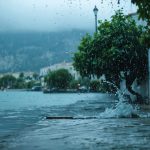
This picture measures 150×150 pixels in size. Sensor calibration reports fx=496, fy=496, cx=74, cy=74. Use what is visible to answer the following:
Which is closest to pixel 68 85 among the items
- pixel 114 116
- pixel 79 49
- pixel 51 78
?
pixel 51 78

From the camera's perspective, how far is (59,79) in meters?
184

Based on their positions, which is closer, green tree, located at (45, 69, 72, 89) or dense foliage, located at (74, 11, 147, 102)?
dense foliage, located at (74, 11, 147, 102)

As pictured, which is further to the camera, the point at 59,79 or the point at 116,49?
the point at 59,79

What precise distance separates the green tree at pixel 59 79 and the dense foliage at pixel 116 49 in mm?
138552

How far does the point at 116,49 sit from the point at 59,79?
470ft

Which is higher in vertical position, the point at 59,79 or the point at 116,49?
the point at 59,79

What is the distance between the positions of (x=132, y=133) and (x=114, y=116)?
8487mm

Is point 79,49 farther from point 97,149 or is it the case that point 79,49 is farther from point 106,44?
point 97,149

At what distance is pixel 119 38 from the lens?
41438 millimetres

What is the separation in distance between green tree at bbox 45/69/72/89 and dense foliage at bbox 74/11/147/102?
13855 centimetres

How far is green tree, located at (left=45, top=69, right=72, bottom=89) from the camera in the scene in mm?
182375

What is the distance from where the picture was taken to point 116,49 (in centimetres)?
4075

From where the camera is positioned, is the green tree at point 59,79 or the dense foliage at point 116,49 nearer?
the dense foliage at point 116,49

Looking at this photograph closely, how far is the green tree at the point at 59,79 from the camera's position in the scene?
182375 millimetres
